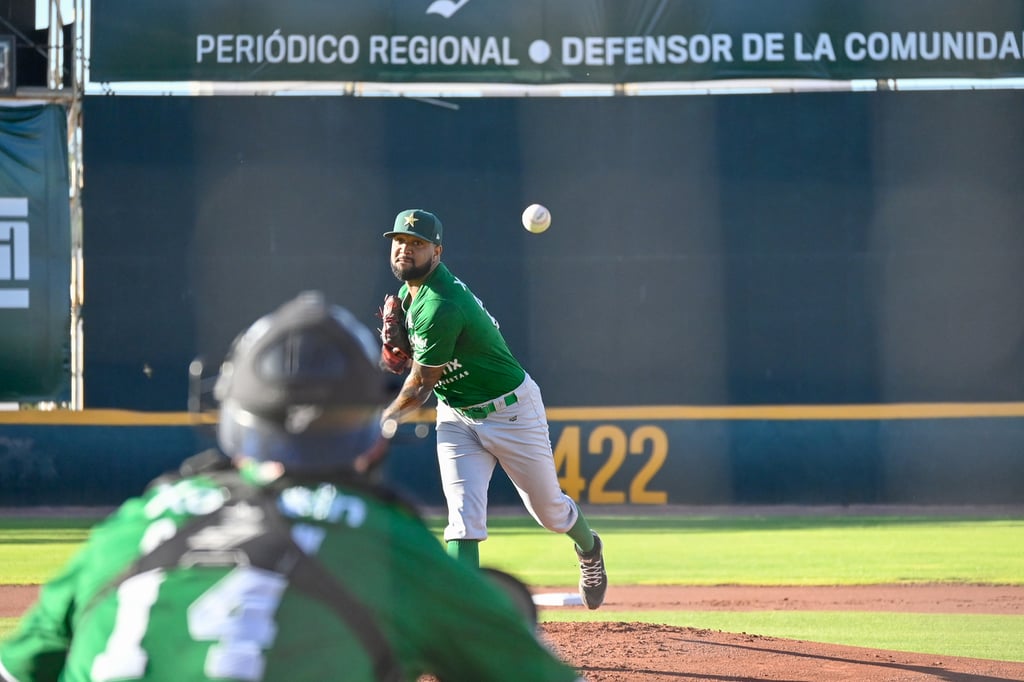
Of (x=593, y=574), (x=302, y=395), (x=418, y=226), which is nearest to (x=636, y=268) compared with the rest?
(x=593, y=574)

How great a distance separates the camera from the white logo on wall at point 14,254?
49.0 ft

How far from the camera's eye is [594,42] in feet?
49.3

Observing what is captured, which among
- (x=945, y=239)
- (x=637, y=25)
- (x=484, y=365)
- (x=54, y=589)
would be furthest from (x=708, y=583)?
(x=54, y=589)

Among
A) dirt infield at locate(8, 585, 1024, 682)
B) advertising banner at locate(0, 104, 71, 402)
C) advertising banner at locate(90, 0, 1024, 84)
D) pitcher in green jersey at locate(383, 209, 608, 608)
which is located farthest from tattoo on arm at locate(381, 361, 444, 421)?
advertising banner at locate(0, 104, 71, 402)

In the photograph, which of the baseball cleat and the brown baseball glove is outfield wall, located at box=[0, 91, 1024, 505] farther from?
the brown baseball glove

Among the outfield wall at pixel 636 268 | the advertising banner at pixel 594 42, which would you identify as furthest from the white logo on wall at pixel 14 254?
the advertising banner at pixel 594 42

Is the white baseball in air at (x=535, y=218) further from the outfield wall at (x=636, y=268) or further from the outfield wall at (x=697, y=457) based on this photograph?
the outfield wall at (x=697, y=457)

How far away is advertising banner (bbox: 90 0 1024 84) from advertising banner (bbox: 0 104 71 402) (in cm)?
165

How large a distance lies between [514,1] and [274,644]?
14105 millimetres

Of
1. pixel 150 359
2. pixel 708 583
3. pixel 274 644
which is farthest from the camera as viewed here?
pixel 150 359

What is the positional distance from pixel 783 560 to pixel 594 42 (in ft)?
22.0

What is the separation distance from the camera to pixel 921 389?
1479cm

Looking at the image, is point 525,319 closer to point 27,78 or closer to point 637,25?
point 637,25

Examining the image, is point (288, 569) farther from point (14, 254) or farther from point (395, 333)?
point (14, 254)
